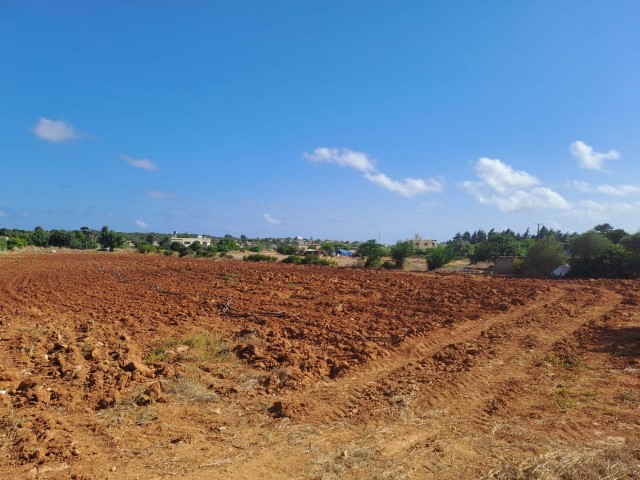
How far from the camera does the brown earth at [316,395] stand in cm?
407

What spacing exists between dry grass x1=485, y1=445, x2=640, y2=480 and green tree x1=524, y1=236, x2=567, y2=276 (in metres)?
29.6

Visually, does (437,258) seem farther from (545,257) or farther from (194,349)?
(194,349)

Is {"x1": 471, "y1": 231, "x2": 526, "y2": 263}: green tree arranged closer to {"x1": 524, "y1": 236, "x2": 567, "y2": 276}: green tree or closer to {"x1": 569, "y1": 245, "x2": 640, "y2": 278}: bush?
{"x1": 524, "y1": 236, "x2": 567, "y2": 276}: green tree

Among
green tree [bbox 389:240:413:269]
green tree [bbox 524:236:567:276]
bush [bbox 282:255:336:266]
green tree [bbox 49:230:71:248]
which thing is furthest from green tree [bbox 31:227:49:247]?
green tree [bbox 524:236:567:276]

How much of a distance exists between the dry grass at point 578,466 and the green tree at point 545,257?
1165 inches

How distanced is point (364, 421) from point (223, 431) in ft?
5.61

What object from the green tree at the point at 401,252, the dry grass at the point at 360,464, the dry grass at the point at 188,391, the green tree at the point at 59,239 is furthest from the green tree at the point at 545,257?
the green tree at the point at 59,239

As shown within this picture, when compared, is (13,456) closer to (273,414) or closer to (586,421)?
(273,414)

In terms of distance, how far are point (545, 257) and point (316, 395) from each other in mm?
29761

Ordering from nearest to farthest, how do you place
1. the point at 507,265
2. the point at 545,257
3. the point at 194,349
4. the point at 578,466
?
the point at 578,466 < the point at 194,349 < the point at 545,257 < the point at 507,265

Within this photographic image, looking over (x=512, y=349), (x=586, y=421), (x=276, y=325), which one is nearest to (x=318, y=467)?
(x=586, y=421)

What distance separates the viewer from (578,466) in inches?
153

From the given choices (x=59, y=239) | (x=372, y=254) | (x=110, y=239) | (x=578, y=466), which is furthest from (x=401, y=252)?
(x=59, y=239)

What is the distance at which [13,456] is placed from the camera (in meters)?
4.11
